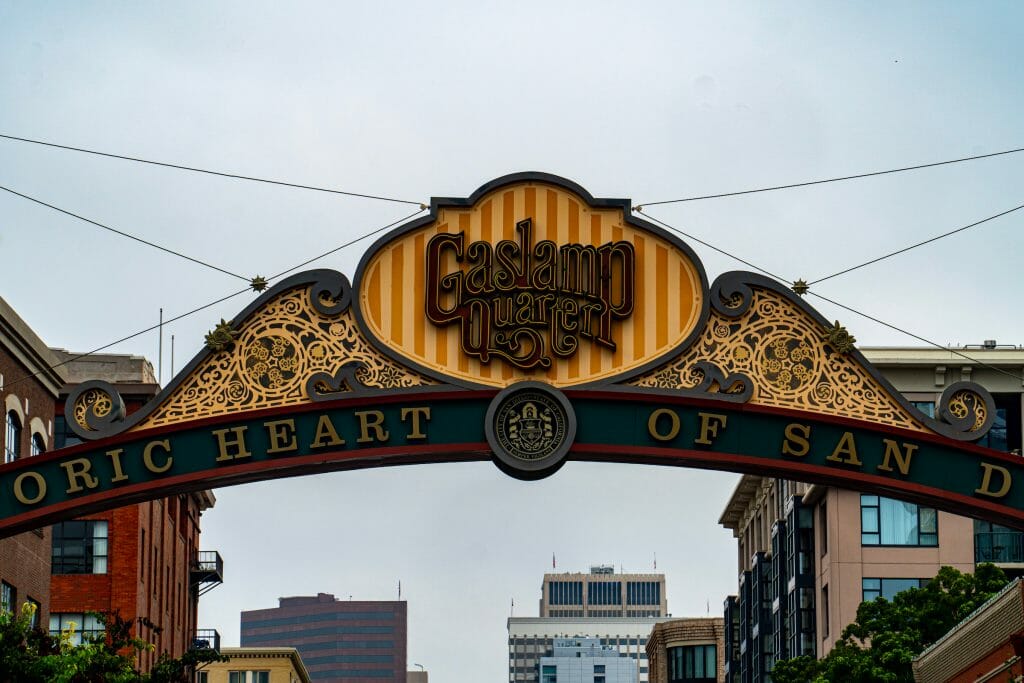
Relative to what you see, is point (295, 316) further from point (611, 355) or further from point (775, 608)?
point (775, 608)

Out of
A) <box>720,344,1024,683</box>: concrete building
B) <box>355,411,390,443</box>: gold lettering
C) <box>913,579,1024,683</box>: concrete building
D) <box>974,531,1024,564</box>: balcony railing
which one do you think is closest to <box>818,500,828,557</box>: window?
<box>720,344,1024,683</box>: concrete building

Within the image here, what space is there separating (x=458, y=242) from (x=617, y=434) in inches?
107

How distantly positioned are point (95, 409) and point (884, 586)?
5472 centimetres

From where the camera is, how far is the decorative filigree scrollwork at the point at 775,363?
22.7 m

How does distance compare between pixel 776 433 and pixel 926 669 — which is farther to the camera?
pixel 926 669

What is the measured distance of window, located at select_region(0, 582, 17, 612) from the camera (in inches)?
1622

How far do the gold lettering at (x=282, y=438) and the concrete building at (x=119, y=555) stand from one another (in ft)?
117

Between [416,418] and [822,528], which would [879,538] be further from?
[416,418]

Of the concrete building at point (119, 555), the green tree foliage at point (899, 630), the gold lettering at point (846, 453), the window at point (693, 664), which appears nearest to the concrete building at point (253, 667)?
the window at point (693, 664)

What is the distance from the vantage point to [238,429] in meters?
22.5

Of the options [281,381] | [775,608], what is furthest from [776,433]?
[775,608]

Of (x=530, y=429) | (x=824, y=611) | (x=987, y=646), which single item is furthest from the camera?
(x=824, y=611)

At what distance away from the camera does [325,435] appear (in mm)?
22438

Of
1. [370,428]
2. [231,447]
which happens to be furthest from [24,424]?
[370,428]
